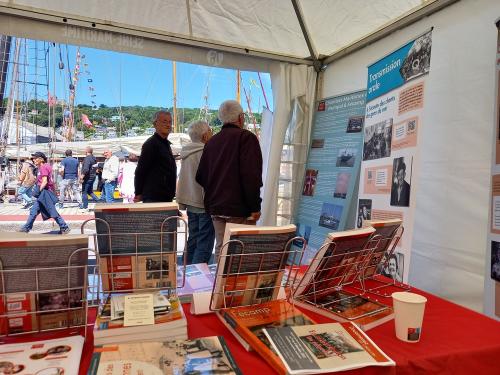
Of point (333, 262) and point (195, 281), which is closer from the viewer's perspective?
point (333, 262)

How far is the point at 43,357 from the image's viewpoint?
26.5 inches

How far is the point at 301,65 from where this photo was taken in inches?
134

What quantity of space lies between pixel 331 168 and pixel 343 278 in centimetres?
218

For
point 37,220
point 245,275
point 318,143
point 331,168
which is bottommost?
point 37,220

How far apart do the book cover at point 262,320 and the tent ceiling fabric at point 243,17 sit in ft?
7.86

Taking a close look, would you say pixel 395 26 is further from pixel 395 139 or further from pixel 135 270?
pixel 135 270

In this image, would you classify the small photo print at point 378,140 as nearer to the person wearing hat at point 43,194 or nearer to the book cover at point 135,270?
the book cover at point 135,270

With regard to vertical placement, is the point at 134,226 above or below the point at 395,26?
below

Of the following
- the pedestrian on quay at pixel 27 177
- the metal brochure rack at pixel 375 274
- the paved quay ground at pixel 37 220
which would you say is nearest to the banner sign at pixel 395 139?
the metal brochure rack at pixel 375 274

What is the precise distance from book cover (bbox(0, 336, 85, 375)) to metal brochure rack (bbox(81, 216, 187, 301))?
16 cm

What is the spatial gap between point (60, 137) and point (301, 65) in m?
2.24

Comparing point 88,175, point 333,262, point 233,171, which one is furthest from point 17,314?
point 88,175

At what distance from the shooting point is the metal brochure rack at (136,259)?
2.83 feet

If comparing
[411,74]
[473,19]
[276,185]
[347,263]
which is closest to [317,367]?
[347,263]
